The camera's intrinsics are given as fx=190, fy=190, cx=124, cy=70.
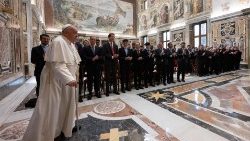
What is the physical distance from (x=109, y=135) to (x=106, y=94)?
2.92 m

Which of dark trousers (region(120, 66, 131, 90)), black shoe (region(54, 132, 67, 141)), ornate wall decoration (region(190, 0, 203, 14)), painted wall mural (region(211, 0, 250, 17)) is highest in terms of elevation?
ornate wall decoration (region(190, 0, 203, 14))

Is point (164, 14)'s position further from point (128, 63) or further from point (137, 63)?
point (128, 63)

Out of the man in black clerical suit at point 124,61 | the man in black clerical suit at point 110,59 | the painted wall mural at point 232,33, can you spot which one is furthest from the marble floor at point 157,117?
the painted wall mural at point 232,33

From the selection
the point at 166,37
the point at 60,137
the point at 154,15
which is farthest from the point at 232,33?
the point at 60,137

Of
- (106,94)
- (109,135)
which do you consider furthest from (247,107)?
(106,94)

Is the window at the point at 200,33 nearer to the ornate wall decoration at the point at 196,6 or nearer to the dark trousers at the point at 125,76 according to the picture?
the ornate wall decoration at the point at 196,6

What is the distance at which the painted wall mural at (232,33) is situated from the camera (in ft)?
39.8

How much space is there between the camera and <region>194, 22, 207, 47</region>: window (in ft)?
49.7

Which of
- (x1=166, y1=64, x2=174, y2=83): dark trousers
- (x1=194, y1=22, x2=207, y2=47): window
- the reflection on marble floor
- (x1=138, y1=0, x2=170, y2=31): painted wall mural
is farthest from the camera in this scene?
(x1=138, y1=0, x2=170, y2=31): painted wall mural

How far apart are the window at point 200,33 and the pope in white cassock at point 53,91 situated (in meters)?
14.4

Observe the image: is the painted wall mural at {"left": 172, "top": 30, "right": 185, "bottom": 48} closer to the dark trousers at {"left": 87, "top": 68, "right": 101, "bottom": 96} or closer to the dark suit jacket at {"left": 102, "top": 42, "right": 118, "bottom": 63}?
the dark suit jacket at {"left": 102, "top": 42, "right": 118, "bottom": 63}

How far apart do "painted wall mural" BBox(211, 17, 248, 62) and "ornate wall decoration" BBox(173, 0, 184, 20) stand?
3.62 m

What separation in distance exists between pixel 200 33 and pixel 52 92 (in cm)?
1507

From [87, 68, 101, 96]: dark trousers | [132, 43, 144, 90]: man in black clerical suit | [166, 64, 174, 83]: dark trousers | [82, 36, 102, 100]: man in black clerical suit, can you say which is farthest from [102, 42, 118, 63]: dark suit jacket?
[166, 64, 174, 83]: dark trousers
